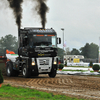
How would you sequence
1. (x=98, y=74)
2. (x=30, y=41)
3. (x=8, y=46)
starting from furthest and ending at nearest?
(x=8, y=46) < (x=98, y=74) < (x=30, y=41)

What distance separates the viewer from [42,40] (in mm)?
20125

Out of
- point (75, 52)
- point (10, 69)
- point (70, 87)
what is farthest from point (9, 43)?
point (70, 87)

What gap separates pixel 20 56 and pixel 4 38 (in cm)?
12546

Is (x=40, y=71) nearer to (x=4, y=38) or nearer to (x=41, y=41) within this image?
(x=41, y=41)

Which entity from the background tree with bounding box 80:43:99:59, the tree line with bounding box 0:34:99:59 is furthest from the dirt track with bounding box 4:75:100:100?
the background tree with bounding box 80:43:99:59

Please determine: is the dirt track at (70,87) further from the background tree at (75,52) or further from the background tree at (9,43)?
the background tree at (75,52)

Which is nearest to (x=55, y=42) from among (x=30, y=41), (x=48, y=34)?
(x=48, y=34)

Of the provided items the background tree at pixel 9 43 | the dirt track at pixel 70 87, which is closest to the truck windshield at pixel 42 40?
the dirt track at pixel 70 87

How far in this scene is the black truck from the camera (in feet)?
65.8

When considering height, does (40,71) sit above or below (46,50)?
below

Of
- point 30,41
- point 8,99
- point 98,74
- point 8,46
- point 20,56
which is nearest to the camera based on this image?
point 8,99

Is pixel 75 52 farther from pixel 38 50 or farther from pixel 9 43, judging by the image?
pixel 38 50

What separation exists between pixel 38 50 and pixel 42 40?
90 cm

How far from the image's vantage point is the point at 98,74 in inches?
1065
